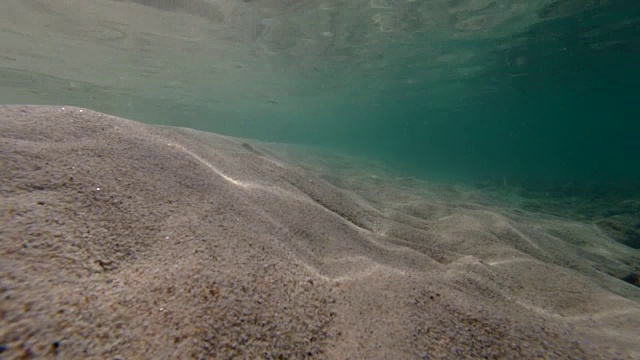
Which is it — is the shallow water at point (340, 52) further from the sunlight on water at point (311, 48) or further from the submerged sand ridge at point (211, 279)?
the submerged sand ridge at point (211, 279)

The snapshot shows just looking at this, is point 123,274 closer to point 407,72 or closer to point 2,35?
point 2,35

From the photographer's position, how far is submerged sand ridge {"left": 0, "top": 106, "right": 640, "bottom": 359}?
44.6 inches

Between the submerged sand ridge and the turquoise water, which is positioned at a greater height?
the turquoise water

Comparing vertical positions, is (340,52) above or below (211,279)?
above

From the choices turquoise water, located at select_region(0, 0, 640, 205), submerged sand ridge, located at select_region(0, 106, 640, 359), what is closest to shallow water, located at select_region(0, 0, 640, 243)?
turquoise water, located at select_region(0, 0, 640, 205)

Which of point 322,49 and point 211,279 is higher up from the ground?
point 322,49

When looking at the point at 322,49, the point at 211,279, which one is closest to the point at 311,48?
the point at 322,49

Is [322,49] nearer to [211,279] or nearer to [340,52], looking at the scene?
[340,52]

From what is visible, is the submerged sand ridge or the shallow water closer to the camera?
the submerged sand ridge

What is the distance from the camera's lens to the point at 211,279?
4.70ft

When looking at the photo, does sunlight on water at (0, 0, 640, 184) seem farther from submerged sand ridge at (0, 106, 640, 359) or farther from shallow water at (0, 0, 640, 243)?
submerged sand ridge at (0, 106, 640, 359)

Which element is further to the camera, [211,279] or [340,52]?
[340,52]

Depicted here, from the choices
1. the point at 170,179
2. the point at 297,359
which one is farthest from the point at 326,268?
the point at 170,179

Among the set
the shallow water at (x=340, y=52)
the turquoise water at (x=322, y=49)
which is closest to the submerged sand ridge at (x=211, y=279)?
the shallow water at (x=340, y=52)
